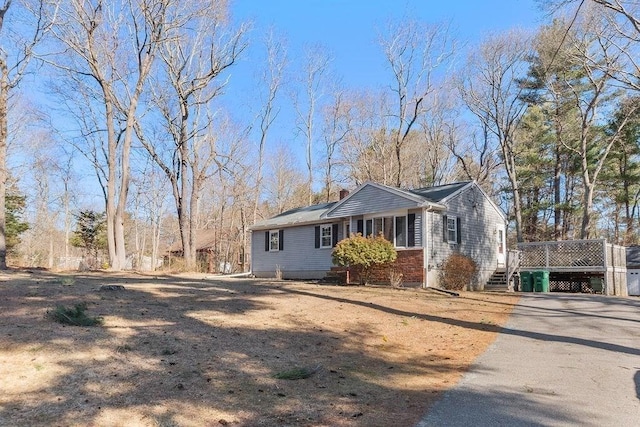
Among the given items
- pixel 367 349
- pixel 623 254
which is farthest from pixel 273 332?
pixel 623 254

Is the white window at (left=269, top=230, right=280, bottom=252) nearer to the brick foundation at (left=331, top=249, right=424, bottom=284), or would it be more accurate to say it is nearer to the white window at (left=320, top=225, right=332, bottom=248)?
the white window at (left=320, top=225, right=332, bottom=248)

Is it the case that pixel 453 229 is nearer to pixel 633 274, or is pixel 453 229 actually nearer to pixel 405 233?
pixel 405 233

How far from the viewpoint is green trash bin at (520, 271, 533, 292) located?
18141 millimetres

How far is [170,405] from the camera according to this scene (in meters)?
3.90

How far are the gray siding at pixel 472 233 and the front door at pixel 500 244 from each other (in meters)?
0.26

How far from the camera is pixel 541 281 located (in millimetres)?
17688

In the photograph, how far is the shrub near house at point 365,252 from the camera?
54.2ft

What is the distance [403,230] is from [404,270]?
1.57 meters

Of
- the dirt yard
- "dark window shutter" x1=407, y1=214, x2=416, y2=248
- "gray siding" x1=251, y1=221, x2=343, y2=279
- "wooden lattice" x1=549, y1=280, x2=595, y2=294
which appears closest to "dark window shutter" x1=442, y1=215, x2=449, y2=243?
"dark window shutter" x1=407, y1=214, x2=416, y2=248

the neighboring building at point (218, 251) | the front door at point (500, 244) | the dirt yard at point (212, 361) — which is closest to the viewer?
the dirt yard at point (212, 361)

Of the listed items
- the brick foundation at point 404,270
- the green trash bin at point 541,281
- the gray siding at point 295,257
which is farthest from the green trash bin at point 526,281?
the gray siding at point 295,257

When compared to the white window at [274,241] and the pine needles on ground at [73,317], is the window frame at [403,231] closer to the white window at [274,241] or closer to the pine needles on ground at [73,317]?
the white window at [274,241]

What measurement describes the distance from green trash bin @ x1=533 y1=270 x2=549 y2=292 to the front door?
12.4 ft

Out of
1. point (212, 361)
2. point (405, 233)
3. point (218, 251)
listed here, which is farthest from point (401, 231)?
point (218, 251)
